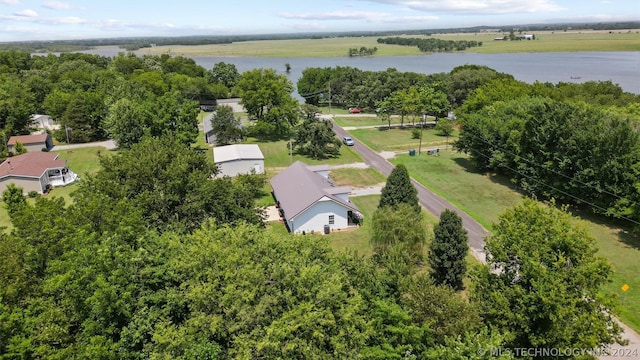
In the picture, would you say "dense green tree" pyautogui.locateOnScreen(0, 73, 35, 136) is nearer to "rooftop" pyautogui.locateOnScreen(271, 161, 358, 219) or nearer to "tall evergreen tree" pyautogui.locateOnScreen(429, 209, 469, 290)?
"rooftop" pyautogui.locateOnScreen(271, 161, 358, 219)

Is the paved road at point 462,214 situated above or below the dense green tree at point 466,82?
below

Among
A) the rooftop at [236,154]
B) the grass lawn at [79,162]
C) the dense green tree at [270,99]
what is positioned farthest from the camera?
the dense green tree at [270,99]

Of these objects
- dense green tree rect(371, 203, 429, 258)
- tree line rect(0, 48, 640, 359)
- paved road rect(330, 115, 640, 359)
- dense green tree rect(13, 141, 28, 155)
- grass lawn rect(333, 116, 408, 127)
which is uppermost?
tree line rect(0, 48, 640, 359)

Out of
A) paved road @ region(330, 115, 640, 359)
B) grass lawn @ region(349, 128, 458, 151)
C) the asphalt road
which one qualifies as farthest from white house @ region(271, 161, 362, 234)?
grass lawn @ region(349, 128, 458, 151)

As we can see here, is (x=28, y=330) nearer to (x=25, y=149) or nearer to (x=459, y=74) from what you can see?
(x=25, y=149)

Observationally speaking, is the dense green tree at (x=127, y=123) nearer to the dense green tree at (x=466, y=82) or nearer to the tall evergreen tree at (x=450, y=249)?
the tall evergreen tree at (x=450, y=249)

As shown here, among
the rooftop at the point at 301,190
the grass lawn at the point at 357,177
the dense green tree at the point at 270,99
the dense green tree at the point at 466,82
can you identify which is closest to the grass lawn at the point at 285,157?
the grass lawn at the point at 357,177
